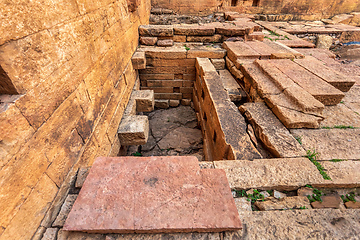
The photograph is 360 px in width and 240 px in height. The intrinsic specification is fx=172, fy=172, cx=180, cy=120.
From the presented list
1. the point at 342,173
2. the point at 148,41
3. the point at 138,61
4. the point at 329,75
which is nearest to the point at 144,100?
the point at 138,61

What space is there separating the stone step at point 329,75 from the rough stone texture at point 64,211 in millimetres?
4672

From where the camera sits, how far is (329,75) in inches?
142

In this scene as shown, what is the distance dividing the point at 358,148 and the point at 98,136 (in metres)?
3.73

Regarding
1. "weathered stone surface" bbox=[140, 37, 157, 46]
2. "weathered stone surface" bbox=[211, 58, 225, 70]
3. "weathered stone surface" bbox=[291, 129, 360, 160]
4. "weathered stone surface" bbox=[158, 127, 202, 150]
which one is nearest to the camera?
"weathered stone surface" bbox=[291, 129, 360, 160]

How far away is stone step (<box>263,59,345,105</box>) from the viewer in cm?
310

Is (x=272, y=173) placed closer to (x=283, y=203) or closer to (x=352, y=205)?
(x=283, y=203)

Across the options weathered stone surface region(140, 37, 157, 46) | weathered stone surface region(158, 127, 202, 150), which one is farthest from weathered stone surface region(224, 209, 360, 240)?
weathered stone surface region(140, 37, 157, 46)

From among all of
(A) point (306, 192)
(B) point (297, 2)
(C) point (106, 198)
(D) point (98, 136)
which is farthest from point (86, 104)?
(B) point (297, 2)

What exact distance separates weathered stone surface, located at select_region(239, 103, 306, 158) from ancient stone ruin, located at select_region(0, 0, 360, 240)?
18 millimetres

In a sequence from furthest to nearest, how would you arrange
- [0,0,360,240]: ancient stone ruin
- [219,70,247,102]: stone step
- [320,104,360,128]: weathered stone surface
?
[219,70,247,102]: stone step
[320,104,360,128]: weathered stone surface
[0,0,360,240]: ancient stone ruin

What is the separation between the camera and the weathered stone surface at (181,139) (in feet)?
15.1

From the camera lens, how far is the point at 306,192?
1883 mm

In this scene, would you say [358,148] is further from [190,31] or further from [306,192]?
[190,31]

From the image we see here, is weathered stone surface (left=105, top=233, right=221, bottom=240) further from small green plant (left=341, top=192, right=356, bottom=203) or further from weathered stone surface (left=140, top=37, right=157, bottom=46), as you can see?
weathered stone surface (left=140, top=37, right=157, bottom=46)
